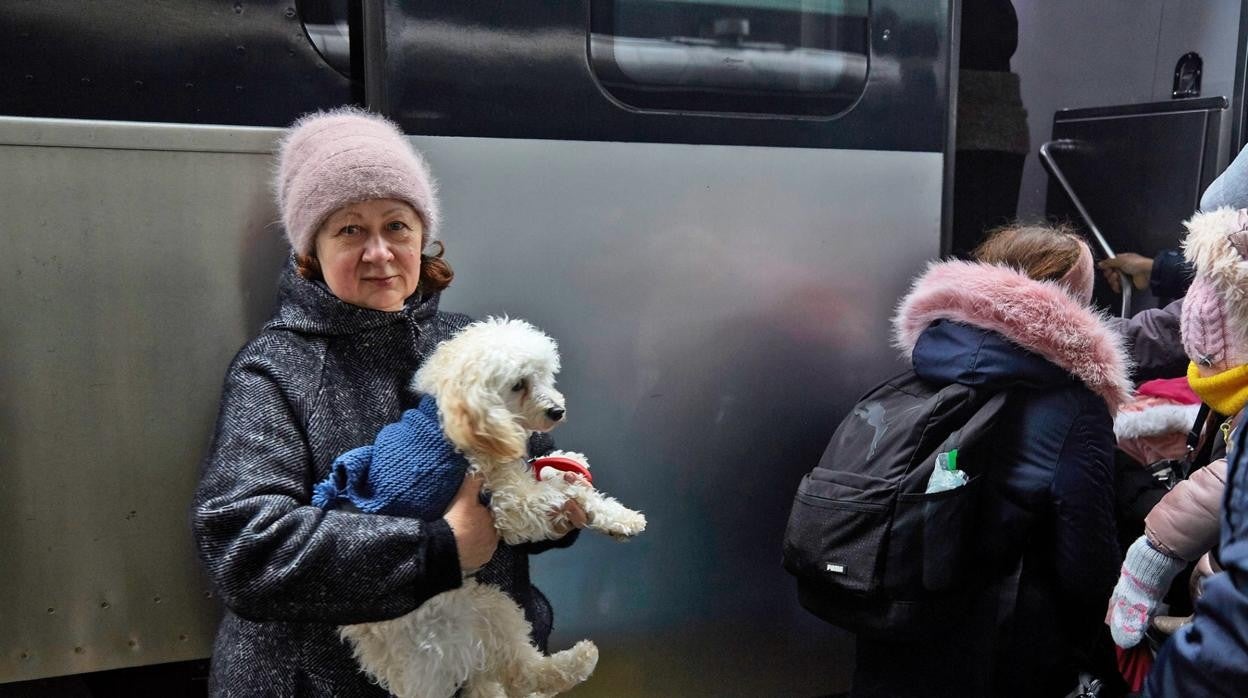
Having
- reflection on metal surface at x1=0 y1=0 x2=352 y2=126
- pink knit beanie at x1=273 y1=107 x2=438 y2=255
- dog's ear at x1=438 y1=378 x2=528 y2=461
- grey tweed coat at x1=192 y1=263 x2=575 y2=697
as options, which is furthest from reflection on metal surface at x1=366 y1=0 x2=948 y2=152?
dog's ear at x1=438 y1=378 x2=528 y2=461

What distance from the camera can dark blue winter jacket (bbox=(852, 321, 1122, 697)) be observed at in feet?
7.03

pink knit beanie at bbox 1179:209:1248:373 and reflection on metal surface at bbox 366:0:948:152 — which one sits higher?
reflection on metal surface at bbox 366:0:948:152

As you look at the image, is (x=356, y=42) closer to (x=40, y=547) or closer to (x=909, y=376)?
(x=40, y=547)

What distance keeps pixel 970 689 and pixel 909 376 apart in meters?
0.75

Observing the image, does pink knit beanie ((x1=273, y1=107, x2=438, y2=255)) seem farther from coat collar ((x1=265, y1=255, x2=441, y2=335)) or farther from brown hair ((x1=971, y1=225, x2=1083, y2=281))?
brown hair ((x1=971, y1=225, x2=1083, y2=281))

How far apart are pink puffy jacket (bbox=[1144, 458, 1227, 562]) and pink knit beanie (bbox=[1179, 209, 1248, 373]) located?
0.21 metres

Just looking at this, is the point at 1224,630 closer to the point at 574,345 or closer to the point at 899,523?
the point at 899,523

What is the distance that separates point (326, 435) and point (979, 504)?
4.65 feet

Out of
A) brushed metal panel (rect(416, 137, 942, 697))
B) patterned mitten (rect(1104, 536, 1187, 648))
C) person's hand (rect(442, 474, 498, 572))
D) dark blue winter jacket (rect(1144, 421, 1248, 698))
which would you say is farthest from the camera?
brushed metal panel (rect(416, 137, 942, 697))

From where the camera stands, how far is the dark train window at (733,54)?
2332mm

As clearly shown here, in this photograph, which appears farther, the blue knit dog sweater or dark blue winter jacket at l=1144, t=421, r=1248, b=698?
the blue knit dog sweater

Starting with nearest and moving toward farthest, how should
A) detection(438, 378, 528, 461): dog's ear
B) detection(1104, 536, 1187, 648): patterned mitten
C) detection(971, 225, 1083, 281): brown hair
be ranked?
detection(438, 378, 528, 461): dog's ear, detection(1104, 536, 1187, 648): patterned mitten, detection(971, 225, 1083, 281): brown hair

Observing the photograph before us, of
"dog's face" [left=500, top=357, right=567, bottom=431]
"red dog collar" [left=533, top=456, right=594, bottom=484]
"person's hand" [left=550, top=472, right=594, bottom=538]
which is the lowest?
"person's hand" [left=550, top=472, right=594, bottom=538]

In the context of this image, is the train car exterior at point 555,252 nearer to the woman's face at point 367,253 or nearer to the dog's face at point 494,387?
the woman's face at point 367,253
